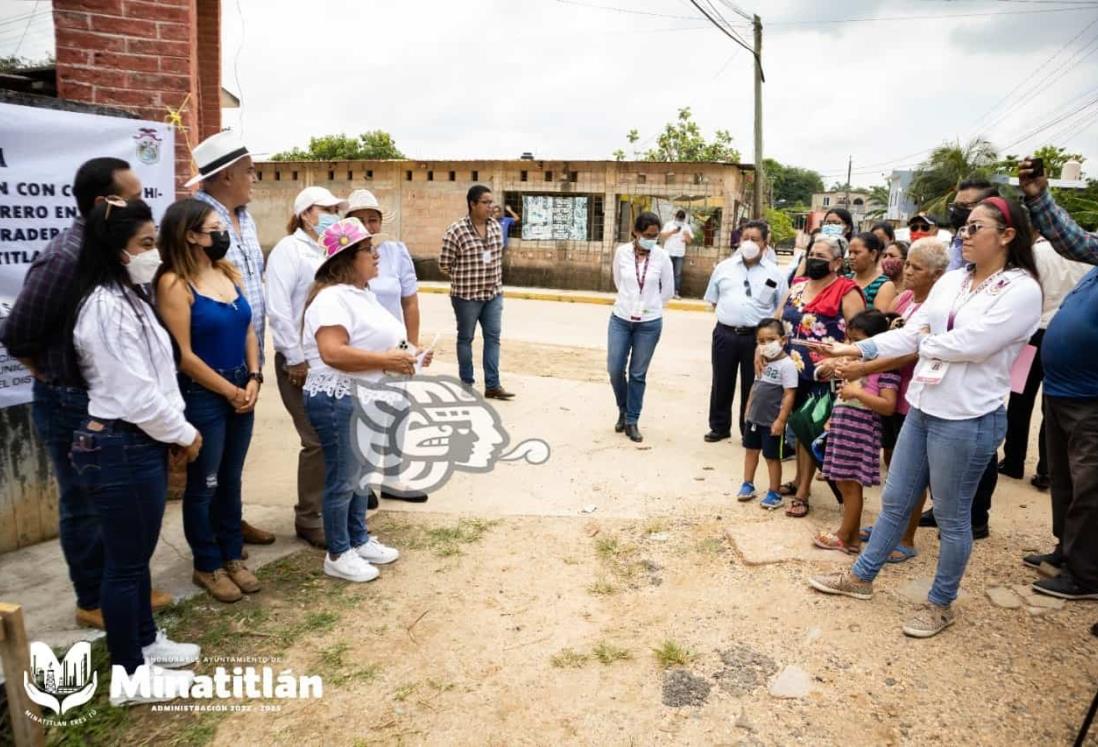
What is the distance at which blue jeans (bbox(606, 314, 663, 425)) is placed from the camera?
229 inches

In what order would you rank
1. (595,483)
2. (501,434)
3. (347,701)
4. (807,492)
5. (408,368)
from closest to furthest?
(347,701)
(408,368)
(807,492)
(595,483)
(501,434)

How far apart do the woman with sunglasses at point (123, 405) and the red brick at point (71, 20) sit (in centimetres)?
205

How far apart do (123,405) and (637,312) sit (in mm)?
4110

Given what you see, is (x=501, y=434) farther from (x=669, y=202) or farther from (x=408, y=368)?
(x=669, y=202)

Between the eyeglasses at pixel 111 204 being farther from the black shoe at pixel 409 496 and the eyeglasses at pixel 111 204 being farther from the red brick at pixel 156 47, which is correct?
the black shoe at pixel 409 496

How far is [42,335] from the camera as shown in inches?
91.7

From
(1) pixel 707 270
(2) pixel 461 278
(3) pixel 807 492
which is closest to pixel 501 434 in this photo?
(2) pixel 461 278

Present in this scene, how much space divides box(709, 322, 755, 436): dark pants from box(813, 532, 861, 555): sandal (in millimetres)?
1806

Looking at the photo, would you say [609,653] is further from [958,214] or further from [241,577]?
[958,214]

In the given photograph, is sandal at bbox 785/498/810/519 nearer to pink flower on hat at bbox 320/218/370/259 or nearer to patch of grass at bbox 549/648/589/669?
patch of grass at bbox 549/648/589/669

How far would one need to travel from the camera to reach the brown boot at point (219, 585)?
3150 mm

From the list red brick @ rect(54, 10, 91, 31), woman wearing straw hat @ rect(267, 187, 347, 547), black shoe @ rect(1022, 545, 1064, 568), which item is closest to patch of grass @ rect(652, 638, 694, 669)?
woman wearing straw hat @ rect(267, 187, 347, 547)

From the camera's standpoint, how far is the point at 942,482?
2.96 metres

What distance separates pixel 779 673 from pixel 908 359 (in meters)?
1.62
